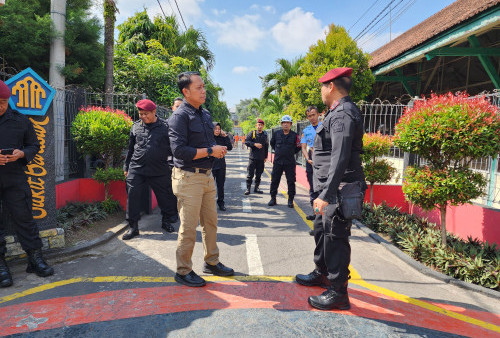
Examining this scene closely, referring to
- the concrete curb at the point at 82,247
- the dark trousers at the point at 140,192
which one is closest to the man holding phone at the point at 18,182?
the concrete curb at the point at 82,247

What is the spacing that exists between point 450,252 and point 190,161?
3.47 metres

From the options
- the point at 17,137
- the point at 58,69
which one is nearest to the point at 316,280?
the point at 17,137

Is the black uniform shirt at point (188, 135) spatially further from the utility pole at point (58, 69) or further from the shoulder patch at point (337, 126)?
the utility pole at point (58, 69)

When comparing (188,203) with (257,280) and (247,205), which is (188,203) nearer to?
(257,280)

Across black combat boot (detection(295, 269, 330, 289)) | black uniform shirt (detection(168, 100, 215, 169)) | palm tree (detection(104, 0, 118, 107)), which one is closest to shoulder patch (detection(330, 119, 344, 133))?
black uniform shirt (detection(168, 100, 215, 169))

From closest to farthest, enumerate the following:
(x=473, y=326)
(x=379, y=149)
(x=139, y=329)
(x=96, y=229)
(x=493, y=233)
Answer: (x=139, y=329), (x=473, y=326), (x=493, y=233), (x=96, y=229), (x=379, y=149)

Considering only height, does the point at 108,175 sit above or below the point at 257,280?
above

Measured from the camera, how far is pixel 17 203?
131 inches

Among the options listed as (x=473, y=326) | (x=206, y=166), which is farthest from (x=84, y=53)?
(x=473, y=326)

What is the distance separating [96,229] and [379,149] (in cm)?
518

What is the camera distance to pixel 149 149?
4727mm

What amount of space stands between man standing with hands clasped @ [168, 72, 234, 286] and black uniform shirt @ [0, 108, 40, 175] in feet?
5.34

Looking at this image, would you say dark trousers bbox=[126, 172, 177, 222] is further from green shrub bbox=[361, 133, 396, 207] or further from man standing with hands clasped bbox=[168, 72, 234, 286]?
green shrub bbox=[361, 133, 396, 207]

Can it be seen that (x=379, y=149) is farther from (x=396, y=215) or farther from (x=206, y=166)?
(x=206, y=166)
